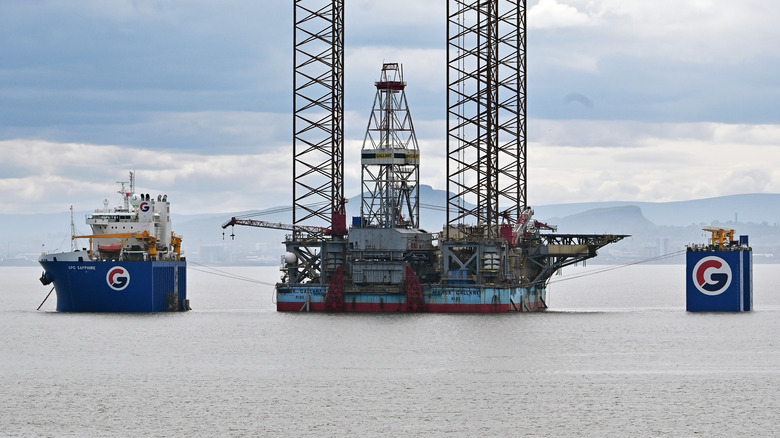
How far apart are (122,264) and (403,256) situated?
17.0m

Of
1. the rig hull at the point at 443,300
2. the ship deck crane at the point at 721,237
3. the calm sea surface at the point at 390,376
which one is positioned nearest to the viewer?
the calm sea surface at the point at 390,376

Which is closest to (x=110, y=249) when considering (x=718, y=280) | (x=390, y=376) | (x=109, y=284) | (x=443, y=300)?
(x=109, y=284)

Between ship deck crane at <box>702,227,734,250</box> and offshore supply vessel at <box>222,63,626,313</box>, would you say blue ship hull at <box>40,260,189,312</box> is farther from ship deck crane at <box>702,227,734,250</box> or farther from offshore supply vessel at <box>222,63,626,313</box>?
ship deck crane at <box>702,227,734,250</box>

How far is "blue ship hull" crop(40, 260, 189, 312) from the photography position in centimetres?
8656

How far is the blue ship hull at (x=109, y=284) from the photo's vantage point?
284 feet

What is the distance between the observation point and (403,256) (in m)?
87.6

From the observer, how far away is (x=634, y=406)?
51.1 metres

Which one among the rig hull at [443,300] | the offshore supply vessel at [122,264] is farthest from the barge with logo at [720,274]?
the offshore supply vessel at [122,264]

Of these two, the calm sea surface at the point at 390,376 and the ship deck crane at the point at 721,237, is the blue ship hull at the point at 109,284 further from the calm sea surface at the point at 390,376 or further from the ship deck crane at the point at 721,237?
the ship deck crane at the point at 721,237

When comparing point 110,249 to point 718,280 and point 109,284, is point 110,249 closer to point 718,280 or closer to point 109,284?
point 109,284

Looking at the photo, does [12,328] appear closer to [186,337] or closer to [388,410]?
[186,337]

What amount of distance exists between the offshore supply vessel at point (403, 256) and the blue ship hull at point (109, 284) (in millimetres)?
7579

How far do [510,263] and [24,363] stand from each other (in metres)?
35.1

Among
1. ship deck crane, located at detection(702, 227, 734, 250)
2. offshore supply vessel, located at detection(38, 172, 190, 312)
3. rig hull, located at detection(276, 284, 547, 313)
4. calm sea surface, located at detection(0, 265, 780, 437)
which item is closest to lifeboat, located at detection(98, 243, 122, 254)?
offshore supply vessel, located at detection(38, 172, 190, 312)
